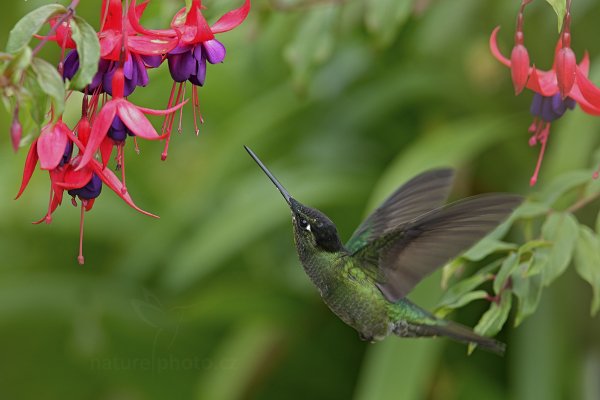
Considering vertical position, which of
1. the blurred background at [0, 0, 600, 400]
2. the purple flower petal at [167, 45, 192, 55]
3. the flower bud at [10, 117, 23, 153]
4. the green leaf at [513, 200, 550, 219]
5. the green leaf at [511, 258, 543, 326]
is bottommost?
the blurred background at [0, 0, 600, 400]

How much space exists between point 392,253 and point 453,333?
0.34ft

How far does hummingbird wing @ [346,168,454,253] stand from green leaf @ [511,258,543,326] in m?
0.11

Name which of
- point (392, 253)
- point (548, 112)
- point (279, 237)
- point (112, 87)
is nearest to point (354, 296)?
point (392, 253)

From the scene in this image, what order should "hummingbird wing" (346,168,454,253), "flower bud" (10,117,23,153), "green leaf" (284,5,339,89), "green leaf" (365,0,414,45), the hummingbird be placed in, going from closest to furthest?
1. "flower bud" (10,117,23,153)
2. the hummingbird
3. "hummingbird wing" (346,168,454,253)
4. "green leaf" (365,0,414,45)
5. "green leaf" (284,5,339,89)

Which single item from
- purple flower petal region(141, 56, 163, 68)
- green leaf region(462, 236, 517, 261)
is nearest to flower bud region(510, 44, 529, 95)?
green leaf region(462, 236, 517, 261)

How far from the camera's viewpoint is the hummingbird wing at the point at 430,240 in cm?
81

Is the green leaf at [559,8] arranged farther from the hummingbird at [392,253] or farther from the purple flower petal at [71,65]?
the purple flower petal at [71,65]

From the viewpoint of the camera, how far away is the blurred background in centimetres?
188

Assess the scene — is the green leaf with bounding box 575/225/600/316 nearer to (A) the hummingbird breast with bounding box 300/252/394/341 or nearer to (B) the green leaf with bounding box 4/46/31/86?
(A) the hummingbird breast with bounding box 300/252/394/341

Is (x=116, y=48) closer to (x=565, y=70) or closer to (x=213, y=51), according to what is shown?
(x=213, y=51)

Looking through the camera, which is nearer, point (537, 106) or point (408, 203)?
point (537, 106)

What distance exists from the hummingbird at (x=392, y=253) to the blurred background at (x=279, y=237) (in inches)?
26.5

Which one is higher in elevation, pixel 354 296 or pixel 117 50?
pixel 117 50

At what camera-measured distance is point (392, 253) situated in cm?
98
